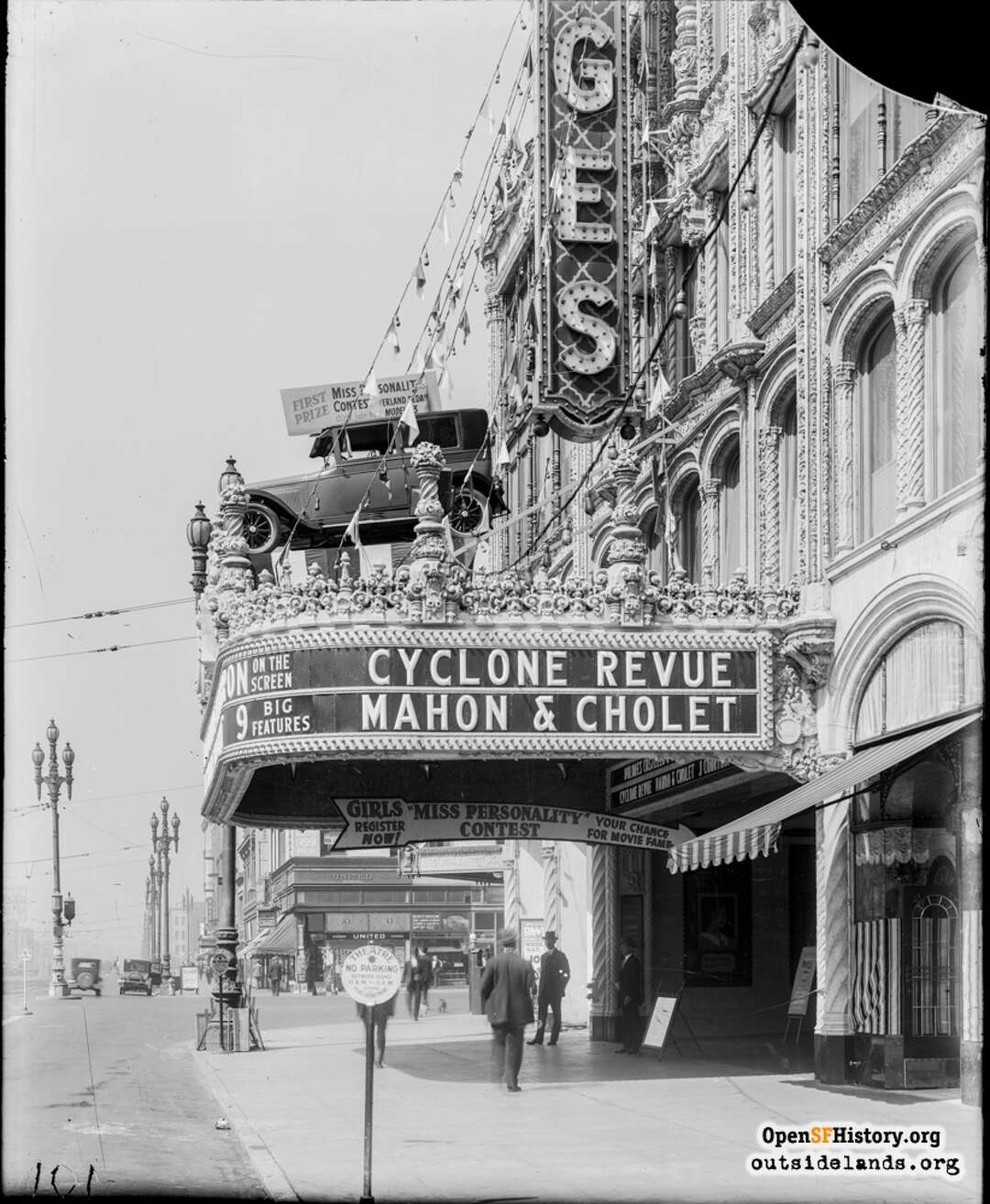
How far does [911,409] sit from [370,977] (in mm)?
7802

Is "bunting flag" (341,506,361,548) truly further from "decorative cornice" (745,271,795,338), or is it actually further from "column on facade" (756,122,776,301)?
"column on facade" (756,122,776,301)

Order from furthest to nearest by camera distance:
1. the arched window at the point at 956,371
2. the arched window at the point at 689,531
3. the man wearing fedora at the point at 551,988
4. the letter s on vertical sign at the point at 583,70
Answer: the man wearing fedora at the point at 551,988
the arched window at the point at 689,531
the letter s on vertical sign at the point at 583,70
the arched window at the point at 956,371

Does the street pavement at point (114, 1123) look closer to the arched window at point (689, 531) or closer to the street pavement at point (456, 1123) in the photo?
the street pavement at point (456, 1123)

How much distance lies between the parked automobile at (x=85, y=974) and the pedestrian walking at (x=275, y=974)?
6772mm

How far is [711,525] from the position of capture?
23.8 metres

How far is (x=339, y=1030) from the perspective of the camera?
34125mm

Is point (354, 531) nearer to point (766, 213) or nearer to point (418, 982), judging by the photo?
point (766, 213)

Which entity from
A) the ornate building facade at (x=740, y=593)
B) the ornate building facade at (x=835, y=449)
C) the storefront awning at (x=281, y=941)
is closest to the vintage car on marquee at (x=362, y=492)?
the ornate building facade at (x=835, y=449)

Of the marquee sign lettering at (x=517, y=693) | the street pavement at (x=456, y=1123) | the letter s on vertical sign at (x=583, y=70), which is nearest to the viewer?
the street pavement at (x=456, y=1123)

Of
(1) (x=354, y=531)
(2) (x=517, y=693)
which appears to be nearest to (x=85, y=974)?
(1) (x=354, y=531)

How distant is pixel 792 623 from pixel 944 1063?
470 centimetres

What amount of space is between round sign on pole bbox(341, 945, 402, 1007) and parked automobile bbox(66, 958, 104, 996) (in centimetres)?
5836

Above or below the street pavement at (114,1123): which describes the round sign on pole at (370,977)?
above

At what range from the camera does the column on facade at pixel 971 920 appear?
49.5 ft
